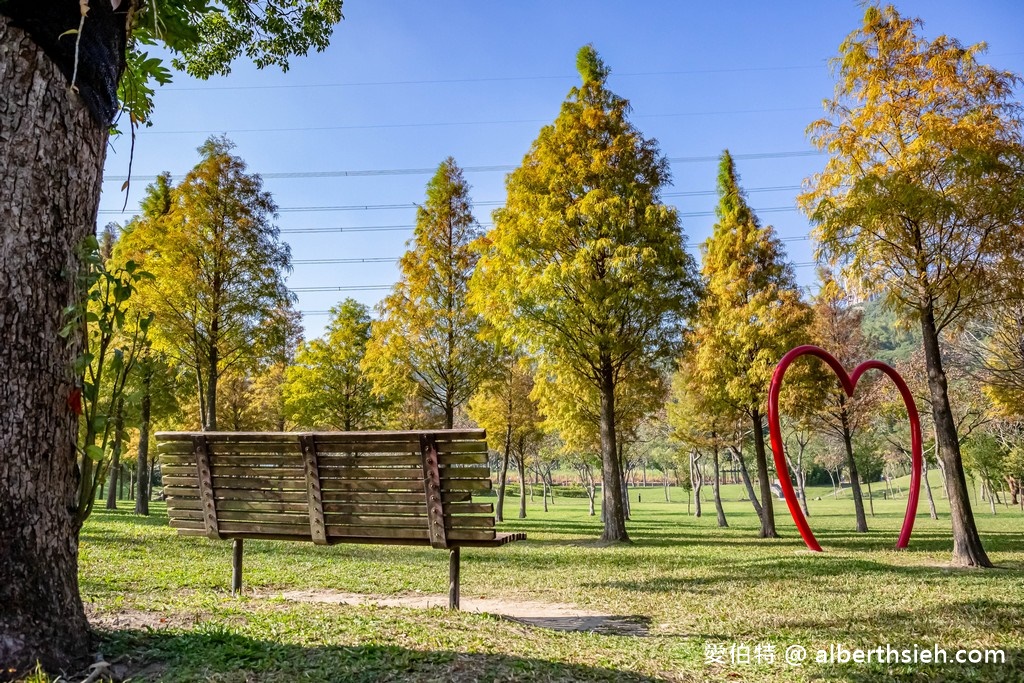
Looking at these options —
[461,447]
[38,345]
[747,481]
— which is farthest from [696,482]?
[38,345]

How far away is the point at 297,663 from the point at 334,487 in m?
2.52

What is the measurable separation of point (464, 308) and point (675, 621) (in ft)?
43.5

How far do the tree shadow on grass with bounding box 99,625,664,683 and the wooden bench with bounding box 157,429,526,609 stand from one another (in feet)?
5.86

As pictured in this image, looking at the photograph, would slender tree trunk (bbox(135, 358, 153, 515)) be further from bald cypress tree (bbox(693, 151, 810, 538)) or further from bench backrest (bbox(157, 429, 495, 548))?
bald cypress tree (bbox(693, 151, 810, 538))

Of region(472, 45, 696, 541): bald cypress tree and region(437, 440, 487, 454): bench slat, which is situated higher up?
region(472, 45, 696, 541): bald cypress tree

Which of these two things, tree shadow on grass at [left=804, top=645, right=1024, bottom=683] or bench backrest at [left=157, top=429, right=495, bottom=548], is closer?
tree shadow on grass at [left=804, top=645, right=1024, bottom=683]

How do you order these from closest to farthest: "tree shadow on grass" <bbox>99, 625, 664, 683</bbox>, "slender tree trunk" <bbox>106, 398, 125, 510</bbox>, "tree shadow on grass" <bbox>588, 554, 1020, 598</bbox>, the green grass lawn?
"tree shadow on grass" <bbox>99, 625, 664, 683</bbox> < the green grass lawn < "slender tree trunk" <bbox>106, 398, 125, 510</bbox> < "tree shadow on grass" <bbox>588, 554, 1020, 598</bbox>

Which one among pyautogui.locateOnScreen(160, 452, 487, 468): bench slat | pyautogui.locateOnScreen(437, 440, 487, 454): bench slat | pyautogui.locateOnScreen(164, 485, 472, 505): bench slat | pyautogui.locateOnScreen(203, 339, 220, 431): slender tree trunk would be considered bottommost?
pyautogui.locateOnScreen(164, 485, 472, 505): bench slat

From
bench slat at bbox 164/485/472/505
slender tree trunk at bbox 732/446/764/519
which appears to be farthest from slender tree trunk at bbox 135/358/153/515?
slender tree trunk at bbox 732/446/764/519

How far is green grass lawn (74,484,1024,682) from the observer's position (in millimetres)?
3311

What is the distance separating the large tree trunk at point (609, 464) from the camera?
49.4 feet

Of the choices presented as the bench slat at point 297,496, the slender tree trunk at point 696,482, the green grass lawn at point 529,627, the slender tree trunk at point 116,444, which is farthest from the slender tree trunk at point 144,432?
the slender tree trunk at point 696,482

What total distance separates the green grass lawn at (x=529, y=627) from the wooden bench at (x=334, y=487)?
0.67 m

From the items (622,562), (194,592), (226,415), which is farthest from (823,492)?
(194,592)
